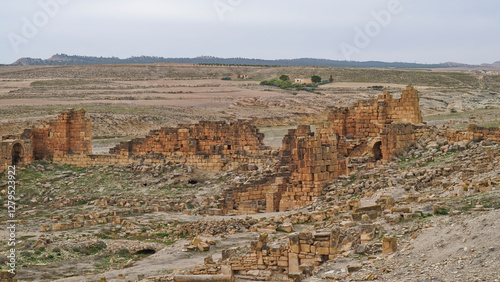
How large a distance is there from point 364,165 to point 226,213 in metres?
3.67

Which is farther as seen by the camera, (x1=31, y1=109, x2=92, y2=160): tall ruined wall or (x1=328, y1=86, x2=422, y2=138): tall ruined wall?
(x1=31, y1=109, x2=92, y2=160): tall ruined wall

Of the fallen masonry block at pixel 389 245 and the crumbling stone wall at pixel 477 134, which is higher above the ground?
the crumbling stone wall at pixel 477 134

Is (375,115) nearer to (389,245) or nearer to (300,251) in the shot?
(300,251)

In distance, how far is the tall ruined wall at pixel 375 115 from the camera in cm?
2619

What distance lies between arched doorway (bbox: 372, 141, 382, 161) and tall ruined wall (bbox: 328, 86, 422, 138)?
23.7 inches

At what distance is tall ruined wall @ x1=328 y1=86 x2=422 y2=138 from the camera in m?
26.2

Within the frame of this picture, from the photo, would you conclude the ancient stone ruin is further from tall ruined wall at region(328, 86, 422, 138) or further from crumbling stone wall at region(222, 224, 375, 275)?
crumbling stone wall at region(222, 224, 375, 275)

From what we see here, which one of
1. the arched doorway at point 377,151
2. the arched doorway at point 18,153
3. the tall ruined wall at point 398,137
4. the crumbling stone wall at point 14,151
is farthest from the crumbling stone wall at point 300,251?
the arched doorway at point 18,153

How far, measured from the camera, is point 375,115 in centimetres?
2656

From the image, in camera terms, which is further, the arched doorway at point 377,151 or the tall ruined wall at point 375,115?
the tall ruined wall at point 375,115

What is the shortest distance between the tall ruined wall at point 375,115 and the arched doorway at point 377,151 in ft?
1.98

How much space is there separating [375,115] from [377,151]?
5.29 feet

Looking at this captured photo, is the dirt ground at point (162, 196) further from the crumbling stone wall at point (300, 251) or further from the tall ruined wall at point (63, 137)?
the tall ruined wall at point (63, 137)

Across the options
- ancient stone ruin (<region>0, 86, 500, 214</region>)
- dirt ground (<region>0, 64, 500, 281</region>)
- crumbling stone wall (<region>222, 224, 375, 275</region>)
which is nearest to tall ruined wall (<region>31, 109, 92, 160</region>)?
ancient stone ruin (<region>0, 86, 500, 214</region>)
